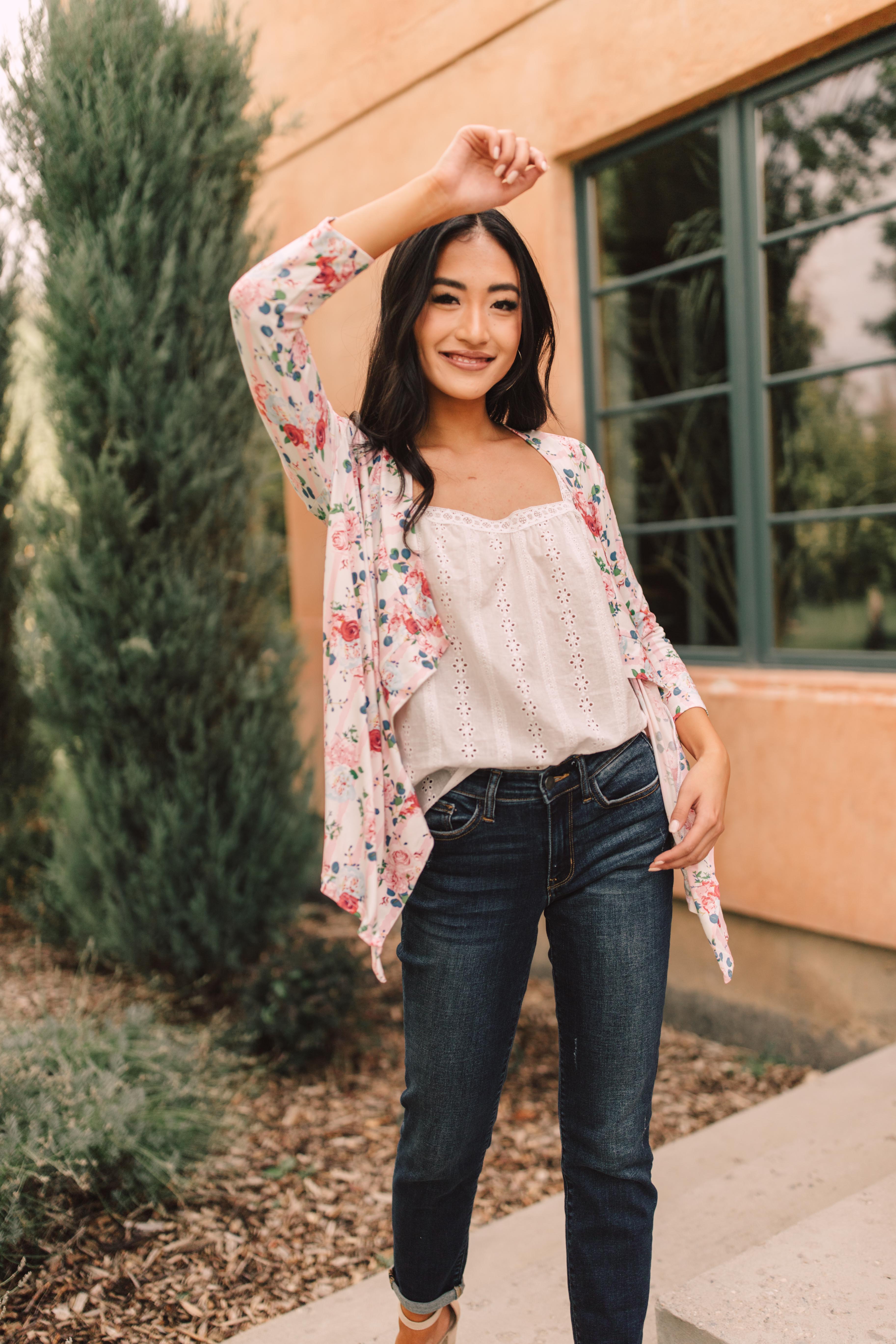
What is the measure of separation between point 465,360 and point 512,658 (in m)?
0.49

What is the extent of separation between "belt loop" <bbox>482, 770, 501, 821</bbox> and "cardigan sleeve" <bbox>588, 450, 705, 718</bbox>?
0.37 m

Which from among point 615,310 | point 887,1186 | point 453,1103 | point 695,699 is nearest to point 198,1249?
point 453,1103

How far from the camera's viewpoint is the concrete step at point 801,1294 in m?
1.71

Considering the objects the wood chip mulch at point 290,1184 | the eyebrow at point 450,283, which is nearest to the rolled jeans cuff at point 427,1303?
the wood chip mulch at point 290,1184

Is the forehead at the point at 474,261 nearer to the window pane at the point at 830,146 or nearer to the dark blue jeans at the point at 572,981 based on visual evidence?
the dark blue jeans at the point at 572,981

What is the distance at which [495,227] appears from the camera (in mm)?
1715

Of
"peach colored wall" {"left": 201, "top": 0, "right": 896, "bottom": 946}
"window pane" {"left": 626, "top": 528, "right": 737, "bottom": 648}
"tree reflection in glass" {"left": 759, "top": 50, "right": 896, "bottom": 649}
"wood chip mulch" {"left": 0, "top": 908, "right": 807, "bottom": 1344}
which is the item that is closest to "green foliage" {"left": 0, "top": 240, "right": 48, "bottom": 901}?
"wood chip mulch" {"left": 0, "top": 908, "right": 807, "bottom": 1344}

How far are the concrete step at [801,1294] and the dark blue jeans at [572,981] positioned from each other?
18 centimetres

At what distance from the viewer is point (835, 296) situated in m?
4.46

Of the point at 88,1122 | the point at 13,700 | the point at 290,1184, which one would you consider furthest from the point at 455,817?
the point at 13,700

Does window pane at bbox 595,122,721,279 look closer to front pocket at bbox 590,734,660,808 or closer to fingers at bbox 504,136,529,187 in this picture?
fingers at bbox 504,136,529,187

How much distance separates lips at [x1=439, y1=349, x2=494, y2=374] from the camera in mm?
1702

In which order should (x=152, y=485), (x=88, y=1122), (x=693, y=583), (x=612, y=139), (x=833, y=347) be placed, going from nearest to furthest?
(x=88, y=1122) < (x=612, y=139) < (x=152, y=485) < (x=693, y=583) < (x=833, y=347)

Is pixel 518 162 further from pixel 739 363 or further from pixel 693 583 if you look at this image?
pixel 693 583
